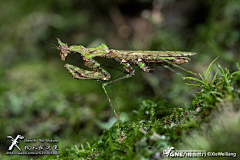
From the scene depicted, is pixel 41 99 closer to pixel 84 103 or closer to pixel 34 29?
pixel 84 103

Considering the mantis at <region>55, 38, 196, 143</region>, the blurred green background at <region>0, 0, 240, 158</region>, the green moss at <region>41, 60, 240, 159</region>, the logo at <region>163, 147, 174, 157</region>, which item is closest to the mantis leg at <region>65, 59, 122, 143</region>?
the mantis at <region>55, 38, 196, 143</region>

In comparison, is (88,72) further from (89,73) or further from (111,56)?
(111,56)

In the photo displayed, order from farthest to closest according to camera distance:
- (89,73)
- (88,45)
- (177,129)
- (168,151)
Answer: (88,45), (89,73), (177,129), (168,151)

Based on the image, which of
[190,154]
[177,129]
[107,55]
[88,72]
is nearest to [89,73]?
[88,72]

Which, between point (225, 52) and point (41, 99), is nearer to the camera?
point (41, 99)

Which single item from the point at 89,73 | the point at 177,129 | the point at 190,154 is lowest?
the point at 190,154

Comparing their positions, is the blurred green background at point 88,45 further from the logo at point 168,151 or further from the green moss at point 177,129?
the logo at point 168,151

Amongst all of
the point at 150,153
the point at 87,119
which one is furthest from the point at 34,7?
the point at 150,153

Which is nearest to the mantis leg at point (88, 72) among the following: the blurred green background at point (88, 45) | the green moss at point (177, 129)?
the green moss at point (177, 129)

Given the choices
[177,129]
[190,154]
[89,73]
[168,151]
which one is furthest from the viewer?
[89,73]
